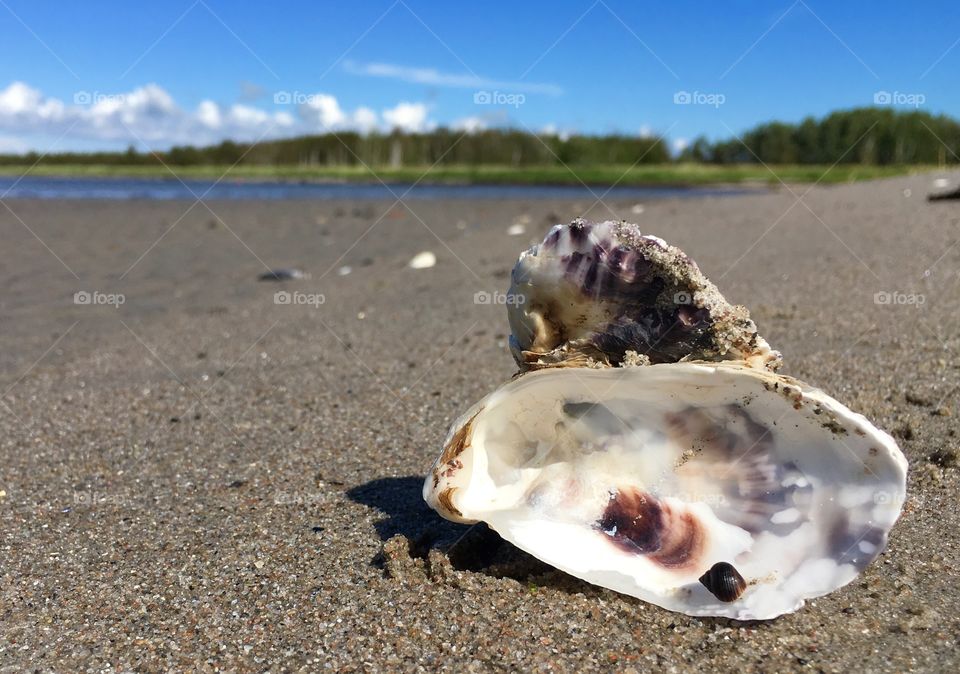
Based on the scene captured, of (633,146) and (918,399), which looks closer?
(918,399)

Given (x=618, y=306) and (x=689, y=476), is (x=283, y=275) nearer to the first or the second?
(x=618, y=306)

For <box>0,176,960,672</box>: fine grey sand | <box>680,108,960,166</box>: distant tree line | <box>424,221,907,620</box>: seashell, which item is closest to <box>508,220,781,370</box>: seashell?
<box>424,221,907,620</box>: seashell

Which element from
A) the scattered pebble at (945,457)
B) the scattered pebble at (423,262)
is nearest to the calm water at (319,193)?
the scattered pebble at (423,262)

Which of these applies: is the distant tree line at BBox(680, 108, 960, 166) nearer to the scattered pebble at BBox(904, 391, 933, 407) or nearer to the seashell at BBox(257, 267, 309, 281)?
the seashell at BBox(257, 267, 309, 281)

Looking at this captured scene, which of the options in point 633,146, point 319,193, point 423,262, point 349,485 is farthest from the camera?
point 633,146

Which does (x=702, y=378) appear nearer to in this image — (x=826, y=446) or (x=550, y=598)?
(x=826, y=446)

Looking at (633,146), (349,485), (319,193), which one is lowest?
(349,485)

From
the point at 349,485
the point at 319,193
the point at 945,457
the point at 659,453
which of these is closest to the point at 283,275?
the point at 349,485
